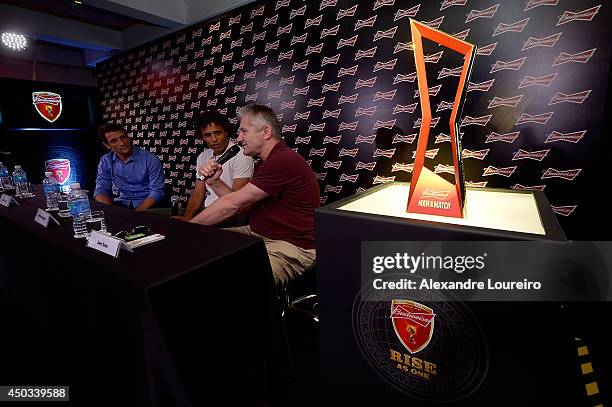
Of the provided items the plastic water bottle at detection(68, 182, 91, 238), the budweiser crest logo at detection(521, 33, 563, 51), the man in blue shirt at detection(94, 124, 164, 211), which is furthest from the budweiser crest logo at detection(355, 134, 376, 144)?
the plastic water bottle at detection(68, 182, 91, 238)

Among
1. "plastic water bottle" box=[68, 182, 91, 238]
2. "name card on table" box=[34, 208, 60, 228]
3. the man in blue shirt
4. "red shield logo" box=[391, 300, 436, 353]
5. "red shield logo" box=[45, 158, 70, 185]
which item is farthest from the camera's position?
"red shield logo" box=[45, 158, 70, 185]

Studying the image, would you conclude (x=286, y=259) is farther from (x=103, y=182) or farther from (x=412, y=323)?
(x=103, y=182)

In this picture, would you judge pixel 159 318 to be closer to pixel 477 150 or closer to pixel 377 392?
pixel 377 392

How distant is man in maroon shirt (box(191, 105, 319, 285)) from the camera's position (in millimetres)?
1719

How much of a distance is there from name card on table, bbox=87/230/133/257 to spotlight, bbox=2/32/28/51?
484 cm

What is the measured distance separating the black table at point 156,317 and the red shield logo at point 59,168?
15.2 feet

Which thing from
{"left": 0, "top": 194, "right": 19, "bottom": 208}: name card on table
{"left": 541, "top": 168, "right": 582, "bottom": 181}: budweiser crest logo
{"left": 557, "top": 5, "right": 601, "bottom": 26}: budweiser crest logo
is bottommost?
{"left": 0, "top": 194, "right": 19, "bottom": 208}: name card on table

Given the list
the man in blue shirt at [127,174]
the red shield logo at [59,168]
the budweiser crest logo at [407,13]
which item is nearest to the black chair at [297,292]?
the man in blue shirt at [127,174]

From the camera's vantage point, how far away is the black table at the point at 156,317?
90 cm

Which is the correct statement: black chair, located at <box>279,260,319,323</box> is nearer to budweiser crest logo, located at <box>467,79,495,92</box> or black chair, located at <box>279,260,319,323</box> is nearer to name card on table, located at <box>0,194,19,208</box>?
budweiser crest logo, located at <box>467,79,495,92</box>

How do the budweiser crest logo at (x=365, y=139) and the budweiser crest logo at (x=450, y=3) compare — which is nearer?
the budweiser crest logo at (x=450, y=3)

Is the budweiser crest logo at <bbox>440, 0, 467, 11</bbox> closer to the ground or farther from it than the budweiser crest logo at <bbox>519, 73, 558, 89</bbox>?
farther from it

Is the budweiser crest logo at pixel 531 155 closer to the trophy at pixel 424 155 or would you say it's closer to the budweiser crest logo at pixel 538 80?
the budweiser crest logo at pixel 538 80

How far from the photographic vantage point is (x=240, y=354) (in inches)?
45.8
